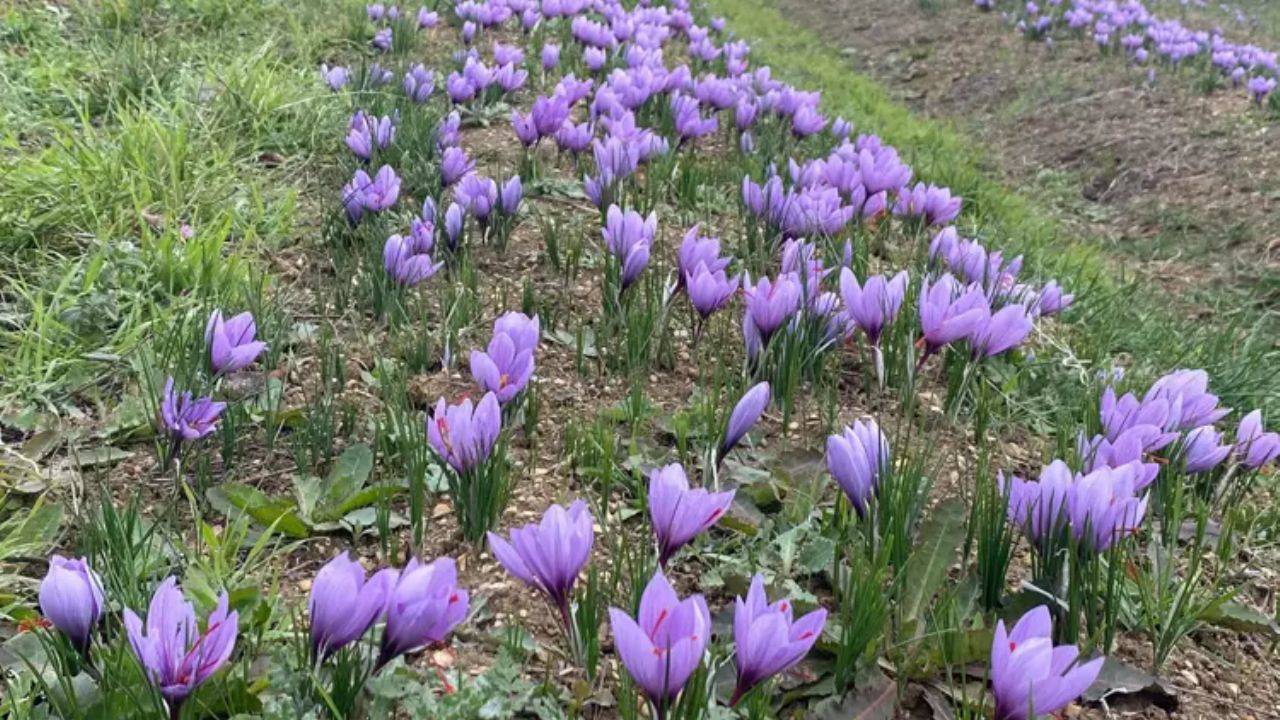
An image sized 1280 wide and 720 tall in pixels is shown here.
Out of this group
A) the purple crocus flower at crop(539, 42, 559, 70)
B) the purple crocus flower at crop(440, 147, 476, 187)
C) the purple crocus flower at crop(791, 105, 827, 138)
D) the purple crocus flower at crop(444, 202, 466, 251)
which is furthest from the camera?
the purple crocus flower at crop(539, 42, 559, 70)

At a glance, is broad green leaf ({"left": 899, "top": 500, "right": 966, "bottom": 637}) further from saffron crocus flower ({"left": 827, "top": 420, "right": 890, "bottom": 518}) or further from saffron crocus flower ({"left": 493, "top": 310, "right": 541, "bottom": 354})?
saffron crocus flower ({"left": 493, "top": 310, "right": 541, "bottom": 354})

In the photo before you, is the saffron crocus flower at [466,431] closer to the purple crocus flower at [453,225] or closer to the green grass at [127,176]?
the green grass at [127,176]

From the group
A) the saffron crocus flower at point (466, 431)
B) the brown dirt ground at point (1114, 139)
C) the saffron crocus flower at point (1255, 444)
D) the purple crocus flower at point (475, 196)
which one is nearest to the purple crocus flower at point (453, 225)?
the purple crocus flower at point (475, 196)

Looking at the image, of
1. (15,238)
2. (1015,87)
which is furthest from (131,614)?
(1015,87)

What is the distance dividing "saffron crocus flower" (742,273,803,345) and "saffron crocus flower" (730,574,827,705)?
3.21ft

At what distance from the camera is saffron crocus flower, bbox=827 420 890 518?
164cm

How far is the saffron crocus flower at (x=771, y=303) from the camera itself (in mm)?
2160

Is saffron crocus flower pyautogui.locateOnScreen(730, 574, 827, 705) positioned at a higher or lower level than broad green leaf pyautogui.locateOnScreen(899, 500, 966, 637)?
higher

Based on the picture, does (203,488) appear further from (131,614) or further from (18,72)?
(18,72)

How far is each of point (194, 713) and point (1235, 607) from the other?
5.69 feet

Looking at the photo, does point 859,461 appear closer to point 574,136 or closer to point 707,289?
point 707,289

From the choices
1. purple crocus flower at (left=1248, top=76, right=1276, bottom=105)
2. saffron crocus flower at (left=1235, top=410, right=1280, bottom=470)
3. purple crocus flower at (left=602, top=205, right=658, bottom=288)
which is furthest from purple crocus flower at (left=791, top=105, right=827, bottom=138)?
purple crocus flower at (left=1248, top=76, right=1276, bottom=105)

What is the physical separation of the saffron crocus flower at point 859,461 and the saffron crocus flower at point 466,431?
0.56 meters

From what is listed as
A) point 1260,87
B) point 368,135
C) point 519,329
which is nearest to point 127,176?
point 368,135
